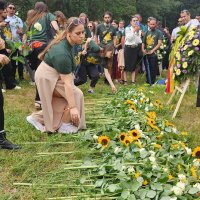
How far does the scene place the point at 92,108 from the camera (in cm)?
630

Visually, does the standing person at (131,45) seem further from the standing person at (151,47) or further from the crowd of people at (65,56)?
the standing person at (151,47)

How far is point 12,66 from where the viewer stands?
9.20m

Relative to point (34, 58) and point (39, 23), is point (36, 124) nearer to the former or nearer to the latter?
point (39, 23)

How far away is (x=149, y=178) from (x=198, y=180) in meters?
0.39

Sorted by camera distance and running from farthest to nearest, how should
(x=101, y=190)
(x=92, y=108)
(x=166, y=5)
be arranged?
1. (x=166, y=5)
2. (x=92, y=108)
3. (x=101, y=190)

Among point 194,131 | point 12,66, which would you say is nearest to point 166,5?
point 12,66

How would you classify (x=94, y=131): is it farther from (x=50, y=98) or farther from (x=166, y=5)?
(x=166, y=5)

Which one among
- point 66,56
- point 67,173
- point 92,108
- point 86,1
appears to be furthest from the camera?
point 86,1

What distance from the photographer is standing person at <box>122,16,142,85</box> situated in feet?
32.2

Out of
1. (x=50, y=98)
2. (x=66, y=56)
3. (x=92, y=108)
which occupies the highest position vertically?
(x=66, y=56)

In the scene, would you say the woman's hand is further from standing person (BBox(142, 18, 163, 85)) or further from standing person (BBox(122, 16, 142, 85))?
standing person (BBox(142, 18, 163, 85))

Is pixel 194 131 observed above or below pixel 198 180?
below

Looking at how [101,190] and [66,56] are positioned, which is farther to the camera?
[66,56]

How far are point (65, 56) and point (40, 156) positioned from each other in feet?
4.15
